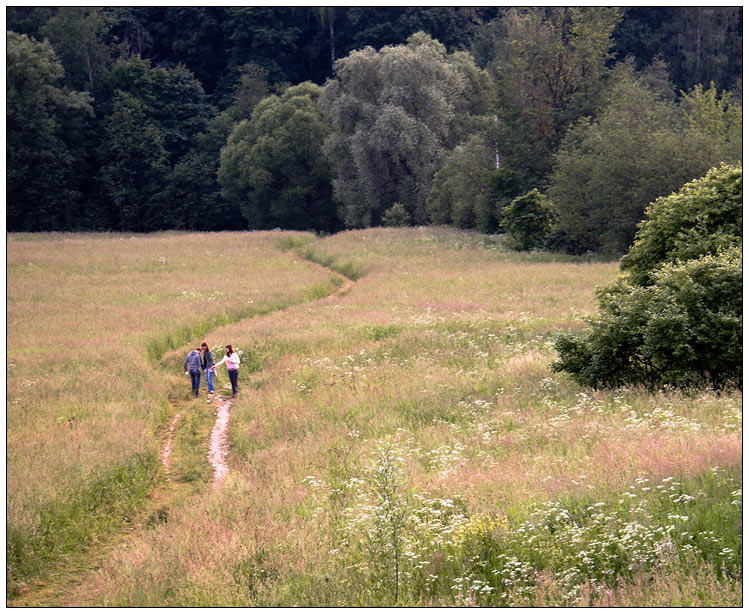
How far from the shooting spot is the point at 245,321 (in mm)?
29391

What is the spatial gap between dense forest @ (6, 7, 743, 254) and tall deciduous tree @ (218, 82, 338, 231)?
0.27m

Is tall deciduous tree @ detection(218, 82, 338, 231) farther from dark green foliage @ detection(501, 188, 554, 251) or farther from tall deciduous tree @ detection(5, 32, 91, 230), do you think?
dark green foliage @ detection(501, 188, 554, 251)

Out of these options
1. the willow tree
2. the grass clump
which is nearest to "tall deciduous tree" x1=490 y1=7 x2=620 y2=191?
the willow tree

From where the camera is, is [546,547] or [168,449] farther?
[168,449]

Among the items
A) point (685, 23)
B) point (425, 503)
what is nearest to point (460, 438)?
point (425, 503)

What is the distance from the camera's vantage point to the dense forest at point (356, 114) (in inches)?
2128

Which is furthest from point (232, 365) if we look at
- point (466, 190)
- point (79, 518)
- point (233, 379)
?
point (466, 190)

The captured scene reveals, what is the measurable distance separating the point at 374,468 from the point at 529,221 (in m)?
41.8

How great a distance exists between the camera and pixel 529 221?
51094 millimetres

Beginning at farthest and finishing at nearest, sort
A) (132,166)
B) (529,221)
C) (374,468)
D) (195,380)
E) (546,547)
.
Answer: (132,166), (529,221), (195,380), (374,468), (546,547)

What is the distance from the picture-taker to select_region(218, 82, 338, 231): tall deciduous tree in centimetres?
8750

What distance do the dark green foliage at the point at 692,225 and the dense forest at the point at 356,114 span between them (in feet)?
86.5

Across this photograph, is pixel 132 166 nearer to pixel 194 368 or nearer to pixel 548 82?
pixel 548 82

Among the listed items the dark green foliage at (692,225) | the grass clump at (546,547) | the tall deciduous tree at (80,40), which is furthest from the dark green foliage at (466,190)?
the grass clump at (546,547)
